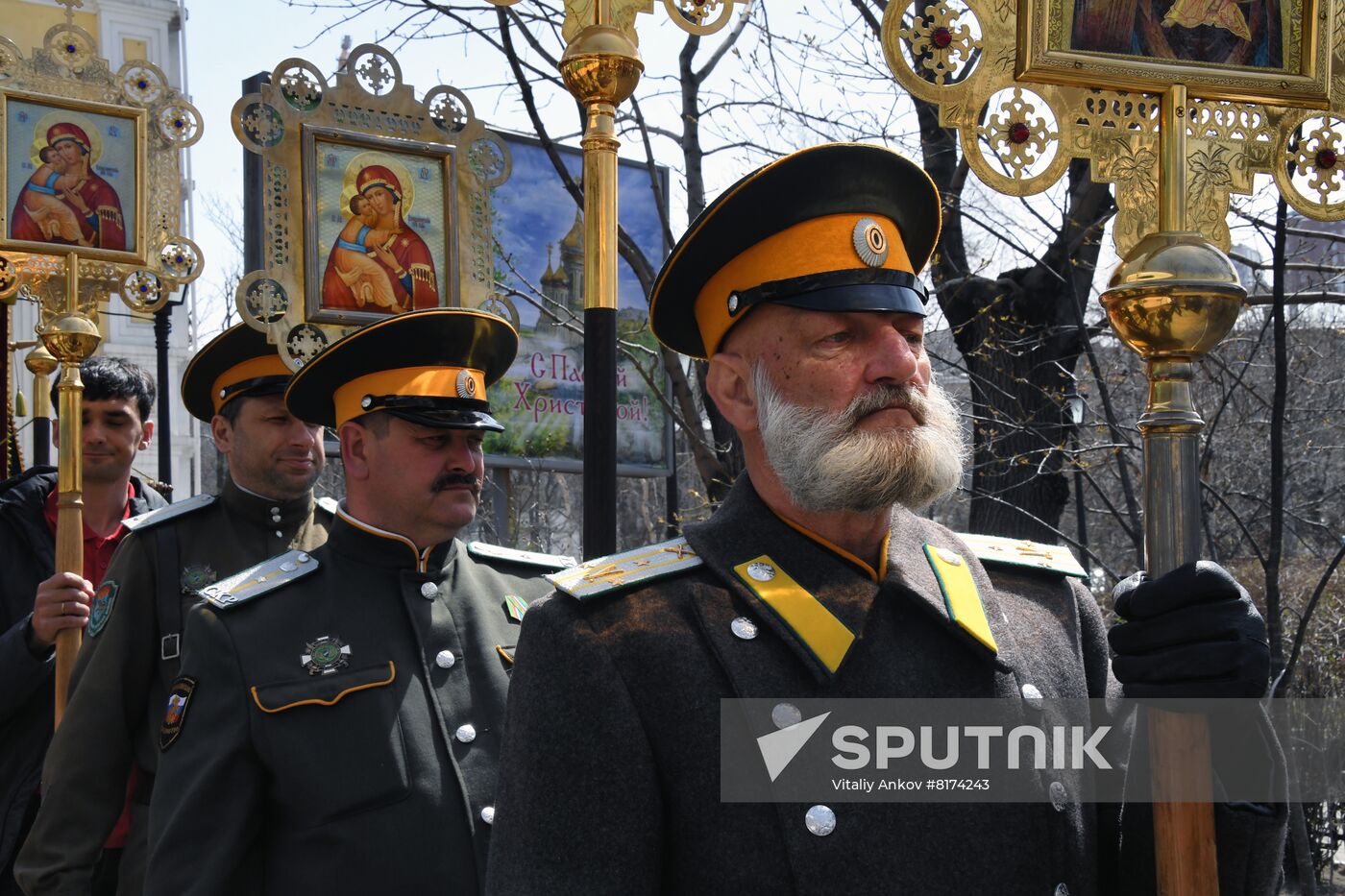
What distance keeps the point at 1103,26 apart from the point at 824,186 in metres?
0.51

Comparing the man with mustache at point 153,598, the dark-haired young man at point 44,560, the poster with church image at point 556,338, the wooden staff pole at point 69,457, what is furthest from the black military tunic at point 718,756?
the poster with church image at point 556,338

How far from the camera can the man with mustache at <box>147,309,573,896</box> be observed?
123 inches

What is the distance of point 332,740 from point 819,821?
1545mm

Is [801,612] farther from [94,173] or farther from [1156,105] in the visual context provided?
[94,173]

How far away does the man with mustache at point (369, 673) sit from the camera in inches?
123

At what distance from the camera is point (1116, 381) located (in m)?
9.93

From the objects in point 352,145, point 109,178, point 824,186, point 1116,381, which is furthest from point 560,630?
point 1116,381

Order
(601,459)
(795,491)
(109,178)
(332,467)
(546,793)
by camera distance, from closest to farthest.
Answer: (546,793), (795,491), (601,459), (109,178), (332,467)

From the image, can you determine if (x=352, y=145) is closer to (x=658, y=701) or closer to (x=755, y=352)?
(x=755, y=352)

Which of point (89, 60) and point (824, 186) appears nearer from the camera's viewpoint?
point (824, 186)

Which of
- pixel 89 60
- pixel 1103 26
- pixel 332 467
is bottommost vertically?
pixel 332 467

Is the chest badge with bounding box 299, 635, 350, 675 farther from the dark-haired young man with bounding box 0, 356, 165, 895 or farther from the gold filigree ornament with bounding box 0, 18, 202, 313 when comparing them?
the gold filigree ornament with bounding box 0, 18, 202, 313

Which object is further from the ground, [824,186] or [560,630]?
[824,186]

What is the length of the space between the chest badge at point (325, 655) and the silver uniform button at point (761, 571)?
1441 mm
